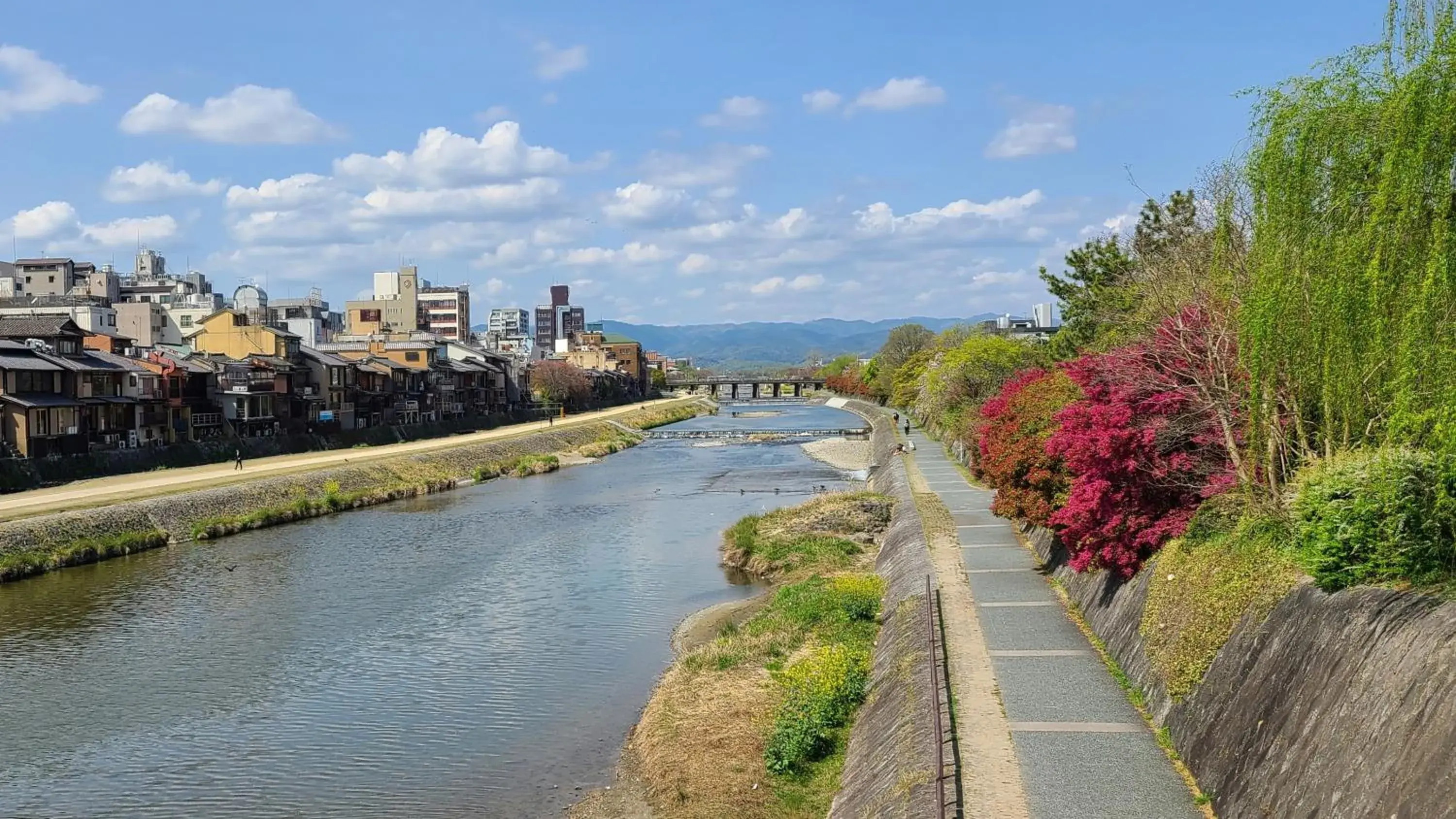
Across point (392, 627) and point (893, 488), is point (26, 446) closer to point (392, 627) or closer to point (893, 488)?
point (392, 627)

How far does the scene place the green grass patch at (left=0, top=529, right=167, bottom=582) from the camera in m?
34.9

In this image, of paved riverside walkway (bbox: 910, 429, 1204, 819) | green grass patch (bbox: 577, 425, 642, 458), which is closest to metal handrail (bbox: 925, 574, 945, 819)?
paved riverside walkway (bbox: 910, 429, 1204, 819)

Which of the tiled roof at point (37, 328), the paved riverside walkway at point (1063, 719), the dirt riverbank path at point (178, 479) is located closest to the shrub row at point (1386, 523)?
the paved riverside walkway at point (1063, 719)

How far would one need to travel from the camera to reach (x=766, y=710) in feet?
62.0

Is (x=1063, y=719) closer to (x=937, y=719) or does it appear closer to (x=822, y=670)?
(x=937, y=719)

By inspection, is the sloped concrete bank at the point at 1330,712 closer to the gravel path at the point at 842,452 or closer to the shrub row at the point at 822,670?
the shrub row at the point at 822,670

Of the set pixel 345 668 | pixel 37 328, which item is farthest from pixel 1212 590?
pixel 37 328

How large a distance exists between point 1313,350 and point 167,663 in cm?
2422

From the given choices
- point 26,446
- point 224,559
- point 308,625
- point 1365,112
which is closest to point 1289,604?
point 1365,112

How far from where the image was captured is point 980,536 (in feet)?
102

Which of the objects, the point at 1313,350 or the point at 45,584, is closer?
the point at 1313,350

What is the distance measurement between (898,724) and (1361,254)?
27.6ft

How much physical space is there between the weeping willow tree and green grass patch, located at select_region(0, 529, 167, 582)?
36661mm

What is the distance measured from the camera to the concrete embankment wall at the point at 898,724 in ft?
42.2
